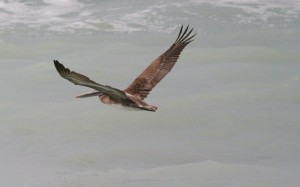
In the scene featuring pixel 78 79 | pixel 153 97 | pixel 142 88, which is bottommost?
pixel 153 97

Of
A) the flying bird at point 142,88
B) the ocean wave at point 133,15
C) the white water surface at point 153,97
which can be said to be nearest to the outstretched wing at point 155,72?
the flying bird at point 142,88

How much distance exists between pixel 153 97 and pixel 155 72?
351 cm

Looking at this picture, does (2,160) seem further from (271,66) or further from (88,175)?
(271,66)

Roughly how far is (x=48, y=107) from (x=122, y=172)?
2.33m

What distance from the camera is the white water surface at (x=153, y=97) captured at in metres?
8.12

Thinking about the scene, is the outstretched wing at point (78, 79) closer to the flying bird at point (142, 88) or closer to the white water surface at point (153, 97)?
the flying bird at point (142, 88)

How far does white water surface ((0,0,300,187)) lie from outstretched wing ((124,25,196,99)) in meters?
1.11

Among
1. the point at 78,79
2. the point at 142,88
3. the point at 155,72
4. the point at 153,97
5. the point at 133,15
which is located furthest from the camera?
the point at 133,15

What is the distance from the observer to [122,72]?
1130 centimetres

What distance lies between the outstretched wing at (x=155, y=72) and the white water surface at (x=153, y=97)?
43.8 inches

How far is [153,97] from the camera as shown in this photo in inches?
413

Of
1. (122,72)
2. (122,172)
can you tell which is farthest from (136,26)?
(122,172)

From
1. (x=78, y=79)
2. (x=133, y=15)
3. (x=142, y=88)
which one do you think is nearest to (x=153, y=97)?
(x=133, y=15)

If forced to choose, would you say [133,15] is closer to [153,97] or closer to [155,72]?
[153,97]
